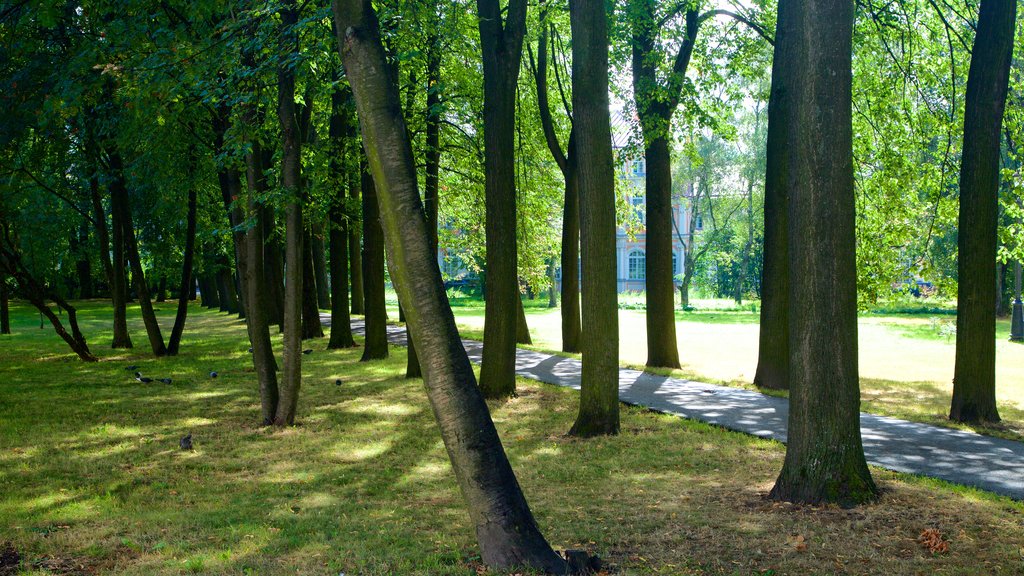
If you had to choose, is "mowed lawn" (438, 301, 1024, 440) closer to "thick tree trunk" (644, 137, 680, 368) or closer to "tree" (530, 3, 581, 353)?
"thick tree trunk" (644, 137, 680, 368)

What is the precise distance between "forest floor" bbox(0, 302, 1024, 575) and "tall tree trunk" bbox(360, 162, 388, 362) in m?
4.51

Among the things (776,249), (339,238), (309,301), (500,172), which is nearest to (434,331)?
(500,172)

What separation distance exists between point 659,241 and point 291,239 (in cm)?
773

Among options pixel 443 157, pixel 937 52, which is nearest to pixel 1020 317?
pixel 937 52

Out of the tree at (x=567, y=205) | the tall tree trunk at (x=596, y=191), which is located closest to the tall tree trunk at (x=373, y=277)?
the tree at (x=567, y=205)

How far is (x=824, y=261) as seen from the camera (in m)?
5.94

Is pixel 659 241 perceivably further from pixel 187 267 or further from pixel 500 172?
pixel 187 267

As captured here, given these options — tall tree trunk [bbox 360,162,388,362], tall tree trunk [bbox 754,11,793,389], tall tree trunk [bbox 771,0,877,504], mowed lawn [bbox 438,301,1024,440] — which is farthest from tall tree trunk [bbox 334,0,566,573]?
tall tree trunk [bbox 360,162,388,362]

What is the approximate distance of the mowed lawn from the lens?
12.2m

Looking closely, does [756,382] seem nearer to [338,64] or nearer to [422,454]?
[422,454]

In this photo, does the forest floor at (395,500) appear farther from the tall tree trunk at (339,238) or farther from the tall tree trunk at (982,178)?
the tall tree trunk at (339,238)

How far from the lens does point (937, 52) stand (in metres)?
14.2

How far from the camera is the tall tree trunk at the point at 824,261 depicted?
5.89 metres

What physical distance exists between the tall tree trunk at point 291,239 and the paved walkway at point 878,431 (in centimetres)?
474
